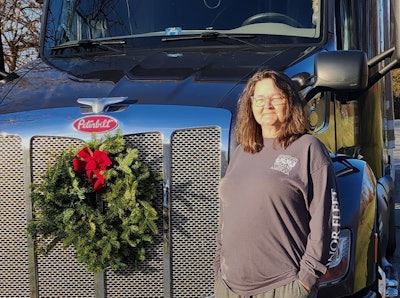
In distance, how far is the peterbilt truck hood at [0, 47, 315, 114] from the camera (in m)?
3.09

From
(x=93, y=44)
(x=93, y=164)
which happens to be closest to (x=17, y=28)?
(x=93, y=44)

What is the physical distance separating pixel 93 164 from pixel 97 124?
213mm

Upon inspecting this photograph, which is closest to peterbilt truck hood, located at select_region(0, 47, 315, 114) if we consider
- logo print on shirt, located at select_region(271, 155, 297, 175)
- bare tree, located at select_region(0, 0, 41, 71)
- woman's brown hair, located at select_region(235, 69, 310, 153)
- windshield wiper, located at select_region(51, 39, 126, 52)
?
windshield wiper, located at select_region(51, 39, 126, 52)

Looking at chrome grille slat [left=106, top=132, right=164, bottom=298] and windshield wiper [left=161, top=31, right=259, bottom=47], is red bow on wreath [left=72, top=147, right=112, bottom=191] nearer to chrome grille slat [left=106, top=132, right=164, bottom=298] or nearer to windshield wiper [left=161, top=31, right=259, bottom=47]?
chrome grille slat [left=106, top=132, right=164, bottom=298]

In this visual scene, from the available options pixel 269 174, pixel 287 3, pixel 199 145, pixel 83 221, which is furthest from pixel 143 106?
pixel 287 3

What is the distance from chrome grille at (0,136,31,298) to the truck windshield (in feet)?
4.21

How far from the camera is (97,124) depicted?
116 inches

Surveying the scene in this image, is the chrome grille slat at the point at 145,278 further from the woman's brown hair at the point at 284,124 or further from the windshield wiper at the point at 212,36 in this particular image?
the windshield wiper at the point at 212,36

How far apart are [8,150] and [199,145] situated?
92cm

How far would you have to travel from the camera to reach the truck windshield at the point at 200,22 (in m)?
3.96

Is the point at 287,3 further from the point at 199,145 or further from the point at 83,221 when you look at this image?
the point at 83,221

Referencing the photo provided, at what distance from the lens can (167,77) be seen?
3.32m

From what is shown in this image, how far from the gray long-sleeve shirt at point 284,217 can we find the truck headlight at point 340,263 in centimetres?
48

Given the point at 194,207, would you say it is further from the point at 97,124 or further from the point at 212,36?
the point at 212,36
